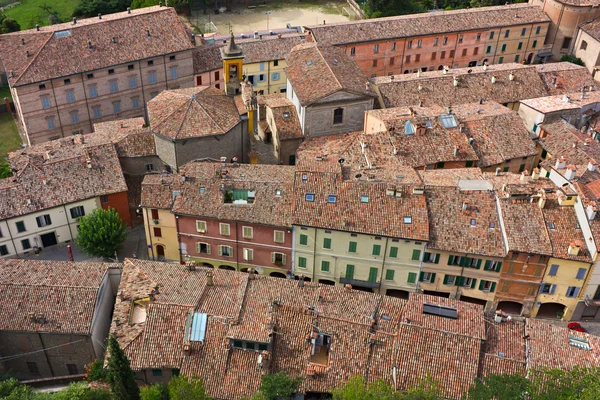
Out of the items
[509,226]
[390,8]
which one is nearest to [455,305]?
[509,226]

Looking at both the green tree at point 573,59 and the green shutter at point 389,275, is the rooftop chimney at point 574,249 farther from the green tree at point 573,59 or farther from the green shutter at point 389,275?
the green tree at point 573,59

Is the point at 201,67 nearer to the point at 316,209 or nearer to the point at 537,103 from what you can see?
the point at 316,209

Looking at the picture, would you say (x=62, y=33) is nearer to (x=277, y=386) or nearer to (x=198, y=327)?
(x=198, y=327)

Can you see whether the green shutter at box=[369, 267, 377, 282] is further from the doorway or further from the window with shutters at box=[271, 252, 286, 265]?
the doorway

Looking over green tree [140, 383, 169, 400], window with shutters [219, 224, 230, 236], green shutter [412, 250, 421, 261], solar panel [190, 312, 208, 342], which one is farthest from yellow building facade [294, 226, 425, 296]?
green tree [140, 383, 169, 400]

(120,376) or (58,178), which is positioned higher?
(120,376)

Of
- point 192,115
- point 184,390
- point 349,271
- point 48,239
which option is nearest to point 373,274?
point 349,271
